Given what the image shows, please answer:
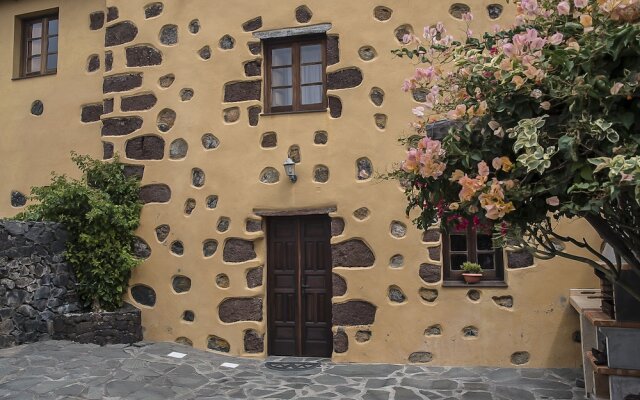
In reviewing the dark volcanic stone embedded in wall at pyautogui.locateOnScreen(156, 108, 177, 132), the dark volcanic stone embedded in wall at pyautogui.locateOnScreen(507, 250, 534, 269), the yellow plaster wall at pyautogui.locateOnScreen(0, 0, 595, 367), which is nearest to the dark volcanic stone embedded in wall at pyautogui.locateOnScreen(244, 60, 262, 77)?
the yellow plaster wall at pyautogui.locateOnScreen(0, 0, 595, 367)

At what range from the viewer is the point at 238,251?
6910 mm

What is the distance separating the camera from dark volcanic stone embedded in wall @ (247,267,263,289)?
6816mm

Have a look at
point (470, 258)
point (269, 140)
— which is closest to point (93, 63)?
point (269, 140)

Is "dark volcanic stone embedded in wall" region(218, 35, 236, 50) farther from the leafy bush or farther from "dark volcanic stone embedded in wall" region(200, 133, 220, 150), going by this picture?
the leafy bush

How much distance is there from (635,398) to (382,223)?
129 inches

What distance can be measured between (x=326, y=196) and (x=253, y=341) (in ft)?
6.39

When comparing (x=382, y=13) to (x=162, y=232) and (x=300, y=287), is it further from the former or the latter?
(x=162, y=232)

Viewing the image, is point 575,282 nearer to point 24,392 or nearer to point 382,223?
point 382,223

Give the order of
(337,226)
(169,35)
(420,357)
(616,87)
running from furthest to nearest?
(169,35) < (337,226) < (420,357) < (616,87)

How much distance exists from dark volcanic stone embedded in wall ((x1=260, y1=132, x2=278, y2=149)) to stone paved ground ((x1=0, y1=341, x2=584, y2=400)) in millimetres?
2588

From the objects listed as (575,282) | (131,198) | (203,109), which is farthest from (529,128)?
(131,198)

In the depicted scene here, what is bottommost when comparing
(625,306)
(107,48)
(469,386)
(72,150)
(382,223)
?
(469,386)

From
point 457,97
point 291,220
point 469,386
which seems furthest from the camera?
point 291,220

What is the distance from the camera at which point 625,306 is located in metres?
4.12
